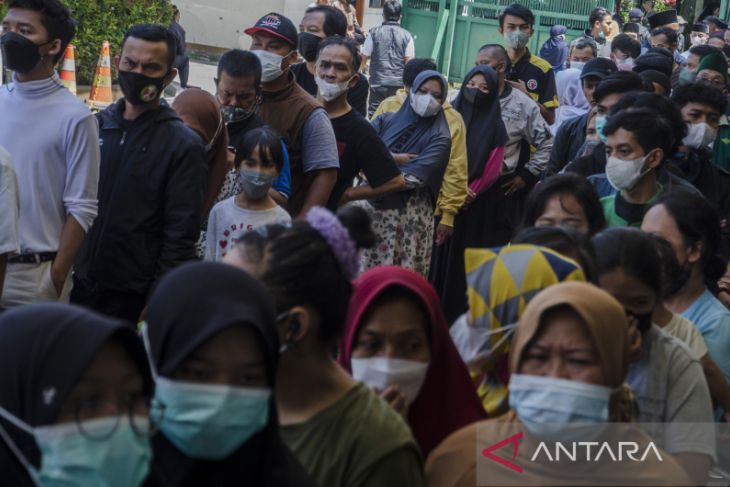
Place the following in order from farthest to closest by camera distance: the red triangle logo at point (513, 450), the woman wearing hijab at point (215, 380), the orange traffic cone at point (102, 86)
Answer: the orange traffic cone at point (102, 86), the red triangle logo at point (513, 450), the woman wearing hijab at point (215, 380)

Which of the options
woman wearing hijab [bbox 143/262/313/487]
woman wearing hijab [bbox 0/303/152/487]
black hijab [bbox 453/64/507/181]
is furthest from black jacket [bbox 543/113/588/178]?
woman wearing hijab [bbox 0/303/152/487]

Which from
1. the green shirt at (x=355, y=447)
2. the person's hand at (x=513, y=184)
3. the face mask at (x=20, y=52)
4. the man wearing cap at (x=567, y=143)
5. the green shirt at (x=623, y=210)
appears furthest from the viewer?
the person's hand at (x=513, y=184)

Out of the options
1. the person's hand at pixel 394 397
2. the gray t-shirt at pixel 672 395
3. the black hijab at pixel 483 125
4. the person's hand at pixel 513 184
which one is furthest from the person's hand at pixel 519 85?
the person's hand at pixel 394 397

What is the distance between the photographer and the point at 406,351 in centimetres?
354

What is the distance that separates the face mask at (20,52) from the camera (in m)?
5.57

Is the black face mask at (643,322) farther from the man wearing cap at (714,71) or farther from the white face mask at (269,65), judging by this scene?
the man wearing cap at (714,71)

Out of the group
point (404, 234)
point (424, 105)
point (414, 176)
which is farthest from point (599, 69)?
point (404, 234)

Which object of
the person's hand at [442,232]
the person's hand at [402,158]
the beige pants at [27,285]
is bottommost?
the person's hand at [442,232]

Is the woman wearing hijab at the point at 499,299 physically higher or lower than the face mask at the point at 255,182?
higher

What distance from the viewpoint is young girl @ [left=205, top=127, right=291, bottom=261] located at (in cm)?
630

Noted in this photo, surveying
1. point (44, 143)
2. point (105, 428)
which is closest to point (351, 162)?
point (44, 143)

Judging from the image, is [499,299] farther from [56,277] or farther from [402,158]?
[402,158]

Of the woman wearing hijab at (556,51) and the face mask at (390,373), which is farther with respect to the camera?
the woman wearing hijab at (556,51)

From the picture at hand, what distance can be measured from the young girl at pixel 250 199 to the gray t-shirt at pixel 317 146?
0.44 m
